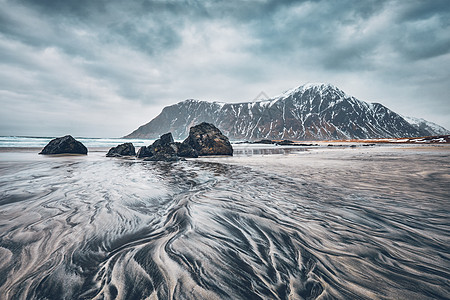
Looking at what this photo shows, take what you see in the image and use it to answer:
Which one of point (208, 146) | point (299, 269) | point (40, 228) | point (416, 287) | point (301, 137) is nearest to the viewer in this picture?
point (416, 287)

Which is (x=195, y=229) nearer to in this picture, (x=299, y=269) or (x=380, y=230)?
(x=299, y=269)

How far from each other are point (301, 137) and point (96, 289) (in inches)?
8240

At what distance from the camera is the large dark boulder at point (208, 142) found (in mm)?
20578

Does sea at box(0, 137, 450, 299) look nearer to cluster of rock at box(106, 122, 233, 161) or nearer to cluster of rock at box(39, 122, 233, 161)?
cluster of rock at box(106, 122, 233, 161)

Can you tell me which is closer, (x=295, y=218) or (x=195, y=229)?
(x=195, y=229)

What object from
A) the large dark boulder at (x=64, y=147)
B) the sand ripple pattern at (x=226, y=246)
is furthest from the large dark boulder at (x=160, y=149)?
the sand ripple pattern at (x=226, y=246)

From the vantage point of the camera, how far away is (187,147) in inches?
722

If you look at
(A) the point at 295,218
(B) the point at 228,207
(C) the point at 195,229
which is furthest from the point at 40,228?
(A) the point at 295,218

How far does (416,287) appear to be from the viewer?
1.68 m

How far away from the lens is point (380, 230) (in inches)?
112

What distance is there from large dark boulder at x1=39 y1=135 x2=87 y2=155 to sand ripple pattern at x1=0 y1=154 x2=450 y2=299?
1931cm

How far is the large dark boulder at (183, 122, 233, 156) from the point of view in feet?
67.5

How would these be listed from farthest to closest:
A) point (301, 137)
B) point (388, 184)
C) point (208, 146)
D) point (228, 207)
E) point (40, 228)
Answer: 1. point (301, 137)
2. point (208, 146)
3. point (388, 184)
4. point (228, 207)
5. point (40, 228)

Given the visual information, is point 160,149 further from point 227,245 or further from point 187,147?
point 227,245
